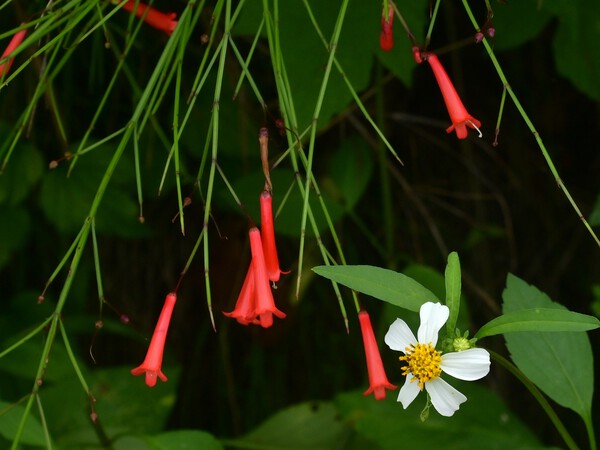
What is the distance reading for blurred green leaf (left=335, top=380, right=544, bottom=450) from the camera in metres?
1.30

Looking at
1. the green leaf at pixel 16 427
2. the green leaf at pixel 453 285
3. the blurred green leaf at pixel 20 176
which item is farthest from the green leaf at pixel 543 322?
the blurred green leaf at pixel 20 176

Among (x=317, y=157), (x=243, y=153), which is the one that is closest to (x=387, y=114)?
(x=317, y=157)

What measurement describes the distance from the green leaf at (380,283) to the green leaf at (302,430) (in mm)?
654

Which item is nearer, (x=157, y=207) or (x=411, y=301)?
(x=411, y=301)

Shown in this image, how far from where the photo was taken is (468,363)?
0.82 meters

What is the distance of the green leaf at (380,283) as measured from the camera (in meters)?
0.80

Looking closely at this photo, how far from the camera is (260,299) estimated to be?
2.96 feet

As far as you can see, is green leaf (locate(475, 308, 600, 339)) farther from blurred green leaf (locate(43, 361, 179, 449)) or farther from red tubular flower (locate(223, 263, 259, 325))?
blurred green leaf (locate(43, 361, 179, 449))

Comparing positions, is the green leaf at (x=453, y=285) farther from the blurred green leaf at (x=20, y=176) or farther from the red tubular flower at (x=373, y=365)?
the blurred green leaf at (x=20, y=176)

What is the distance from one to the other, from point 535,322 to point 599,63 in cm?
79

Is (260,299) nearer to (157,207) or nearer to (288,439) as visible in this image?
(288,439)

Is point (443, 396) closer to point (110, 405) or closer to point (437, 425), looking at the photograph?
point (437, 425)

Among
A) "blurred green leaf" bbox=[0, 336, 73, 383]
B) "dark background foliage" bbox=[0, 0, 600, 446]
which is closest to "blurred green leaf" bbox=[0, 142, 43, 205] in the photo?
"dark background foliage" bbox=[0, 0, 600, 446]

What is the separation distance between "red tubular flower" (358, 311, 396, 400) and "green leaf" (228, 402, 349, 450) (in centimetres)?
54
